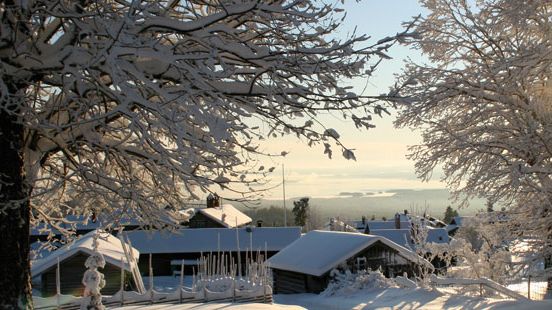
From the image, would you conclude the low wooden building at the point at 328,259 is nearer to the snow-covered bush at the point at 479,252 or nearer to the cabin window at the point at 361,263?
the cabin window at the point at 361,263

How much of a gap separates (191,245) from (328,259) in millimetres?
13919

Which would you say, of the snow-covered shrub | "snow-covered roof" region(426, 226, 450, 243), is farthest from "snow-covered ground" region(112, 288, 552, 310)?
"snow-covered roof" region(426, 226, 450, 243)

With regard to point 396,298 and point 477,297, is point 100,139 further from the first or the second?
point 396,298

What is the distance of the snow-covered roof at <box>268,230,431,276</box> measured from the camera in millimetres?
28000

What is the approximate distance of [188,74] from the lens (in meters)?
5.28

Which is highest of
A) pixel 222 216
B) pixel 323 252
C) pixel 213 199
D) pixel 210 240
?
pixel 222 216

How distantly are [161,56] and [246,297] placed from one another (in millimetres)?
11533

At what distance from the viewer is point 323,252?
29.4m

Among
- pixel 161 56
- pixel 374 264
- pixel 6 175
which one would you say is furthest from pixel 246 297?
pixel 374 264

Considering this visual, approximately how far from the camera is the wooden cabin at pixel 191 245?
3888cm

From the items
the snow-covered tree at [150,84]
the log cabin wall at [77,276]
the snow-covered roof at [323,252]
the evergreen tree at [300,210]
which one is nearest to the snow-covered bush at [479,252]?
the snow-covered roof at [323,252]

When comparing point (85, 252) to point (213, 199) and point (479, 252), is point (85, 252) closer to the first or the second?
point (479, 252)

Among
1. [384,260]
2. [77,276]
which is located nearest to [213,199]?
[77,276]

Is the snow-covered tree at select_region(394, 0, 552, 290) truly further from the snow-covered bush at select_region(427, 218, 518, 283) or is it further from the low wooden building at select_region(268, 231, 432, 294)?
the low wooden building at select_region(268, 231, 432, 294)
